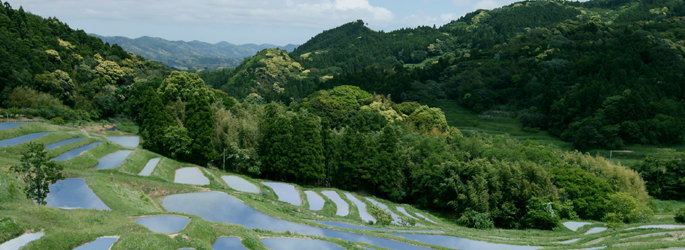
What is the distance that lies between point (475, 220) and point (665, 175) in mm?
29436

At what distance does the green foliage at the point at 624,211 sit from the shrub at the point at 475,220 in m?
8.96

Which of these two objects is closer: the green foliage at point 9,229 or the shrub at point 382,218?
the green foliage at point 9,229

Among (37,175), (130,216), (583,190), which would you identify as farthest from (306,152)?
(37,175)

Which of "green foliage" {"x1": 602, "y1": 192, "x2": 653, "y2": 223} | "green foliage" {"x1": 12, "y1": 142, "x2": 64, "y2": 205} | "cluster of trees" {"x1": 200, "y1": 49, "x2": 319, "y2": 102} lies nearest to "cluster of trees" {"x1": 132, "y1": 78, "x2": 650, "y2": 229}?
"green foliage" {"x1": 602, "y1": 192, "x2": 653, "y2": 223}

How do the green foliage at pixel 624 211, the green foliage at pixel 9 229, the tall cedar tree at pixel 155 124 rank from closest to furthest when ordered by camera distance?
the green foliage at pixel 9 229
the green foliage at pixel 624 211
the tall cedar tree at pixel 155 124

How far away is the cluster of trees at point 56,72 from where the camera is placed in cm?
5616

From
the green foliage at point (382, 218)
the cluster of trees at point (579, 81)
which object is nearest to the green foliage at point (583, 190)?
the green foliage at point (382, 218)

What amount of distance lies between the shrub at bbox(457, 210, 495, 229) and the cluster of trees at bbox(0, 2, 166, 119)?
46.9 metres

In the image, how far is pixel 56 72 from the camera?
64.0 metres

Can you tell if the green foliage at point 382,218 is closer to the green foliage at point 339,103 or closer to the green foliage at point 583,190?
the green foliage at point 583,190

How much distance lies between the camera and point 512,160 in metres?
44.2

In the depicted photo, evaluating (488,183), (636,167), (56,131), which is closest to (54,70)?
(56,131)

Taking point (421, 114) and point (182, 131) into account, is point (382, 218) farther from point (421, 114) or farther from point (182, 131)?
point (421, 114)

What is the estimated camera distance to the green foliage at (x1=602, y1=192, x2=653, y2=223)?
35.0 metres
